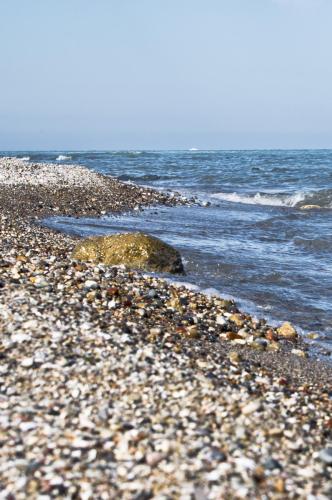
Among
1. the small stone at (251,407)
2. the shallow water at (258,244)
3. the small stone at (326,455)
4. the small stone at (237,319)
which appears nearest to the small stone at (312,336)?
the shallow water at (258,244)

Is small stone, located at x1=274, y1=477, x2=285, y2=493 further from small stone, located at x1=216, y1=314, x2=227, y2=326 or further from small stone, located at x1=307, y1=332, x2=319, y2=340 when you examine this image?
small stone, located at x1=307, y1=332, x2=319, y2=340

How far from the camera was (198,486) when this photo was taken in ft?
11.4

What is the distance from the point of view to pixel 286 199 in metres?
27.2

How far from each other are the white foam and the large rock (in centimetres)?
1641

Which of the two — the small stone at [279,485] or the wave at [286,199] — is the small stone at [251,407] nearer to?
the small stone at [279,485]

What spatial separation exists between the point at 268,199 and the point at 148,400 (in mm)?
24020

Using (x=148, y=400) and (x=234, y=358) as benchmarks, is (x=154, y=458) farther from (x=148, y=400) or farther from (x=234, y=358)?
(x=234, y=358)

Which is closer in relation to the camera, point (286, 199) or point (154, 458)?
point (154, 458)

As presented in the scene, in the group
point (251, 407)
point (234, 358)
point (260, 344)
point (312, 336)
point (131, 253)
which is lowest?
point (312, 336)

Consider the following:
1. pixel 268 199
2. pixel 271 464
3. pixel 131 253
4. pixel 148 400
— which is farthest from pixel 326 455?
pixel 268 199

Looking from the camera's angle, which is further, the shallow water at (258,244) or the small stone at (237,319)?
the shallow water at (258,244)

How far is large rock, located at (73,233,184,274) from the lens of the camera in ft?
34.3

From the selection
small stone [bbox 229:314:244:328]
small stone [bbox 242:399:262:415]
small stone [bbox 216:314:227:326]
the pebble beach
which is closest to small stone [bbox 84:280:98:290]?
the pebble beach

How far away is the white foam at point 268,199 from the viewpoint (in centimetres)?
2676
